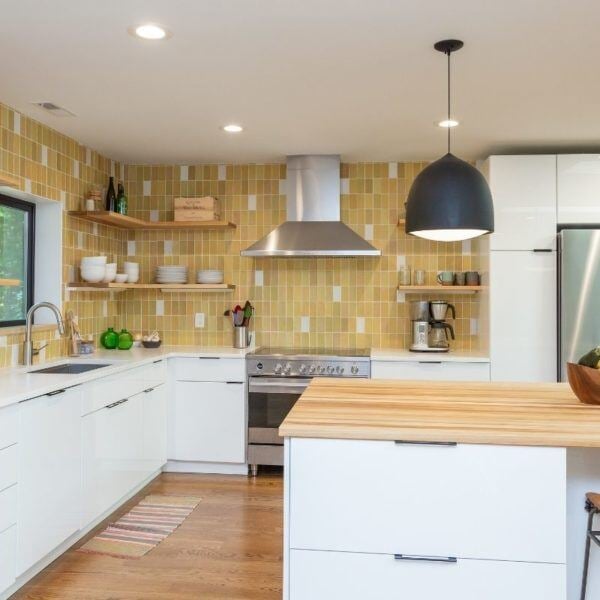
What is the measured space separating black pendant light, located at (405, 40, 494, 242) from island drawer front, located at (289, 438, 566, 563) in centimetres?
81

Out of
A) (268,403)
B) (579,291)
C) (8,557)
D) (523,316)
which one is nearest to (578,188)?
(579,291)

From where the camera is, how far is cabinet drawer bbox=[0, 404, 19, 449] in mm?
2570

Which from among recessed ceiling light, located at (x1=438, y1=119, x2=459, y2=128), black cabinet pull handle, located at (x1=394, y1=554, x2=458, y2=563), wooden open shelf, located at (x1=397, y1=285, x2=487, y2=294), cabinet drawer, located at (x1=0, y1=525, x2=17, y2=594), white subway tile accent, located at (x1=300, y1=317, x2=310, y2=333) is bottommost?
cabinet drawer, located at (x1=0, y1=525, x2=17, y2=594)

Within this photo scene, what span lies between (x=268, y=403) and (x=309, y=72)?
2.38 metres

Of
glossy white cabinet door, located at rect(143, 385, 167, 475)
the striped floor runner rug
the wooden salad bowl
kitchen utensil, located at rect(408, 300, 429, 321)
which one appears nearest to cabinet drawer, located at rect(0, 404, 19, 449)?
the striped floor runner rug

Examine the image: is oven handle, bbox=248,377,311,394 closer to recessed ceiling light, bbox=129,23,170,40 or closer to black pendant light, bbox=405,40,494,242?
black pendant light, bbox=405,40,494,242

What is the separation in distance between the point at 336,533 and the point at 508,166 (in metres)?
3.16

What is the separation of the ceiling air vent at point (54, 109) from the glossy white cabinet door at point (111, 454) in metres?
1.70

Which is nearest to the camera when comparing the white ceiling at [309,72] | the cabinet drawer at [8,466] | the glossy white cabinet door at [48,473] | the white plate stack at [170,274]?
the white ceiling at [309,72]

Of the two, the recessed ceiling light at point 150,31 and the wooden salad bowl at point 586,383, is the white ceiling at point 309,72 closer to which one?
the recessed ceiling light at point 150,31

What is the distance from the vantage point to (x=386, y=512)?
1.99 meters

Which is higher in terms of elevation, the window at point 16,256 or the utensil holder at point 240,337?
the window at point 16,256

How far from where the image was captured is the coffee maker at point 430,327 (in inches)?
185

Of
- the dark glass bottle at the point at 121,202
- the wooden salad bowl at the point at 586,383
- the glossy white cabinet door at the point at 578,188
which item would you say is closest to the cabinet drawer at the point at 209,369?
the dark glass bottle at the point at 121,202
